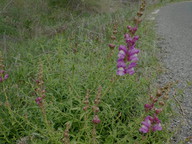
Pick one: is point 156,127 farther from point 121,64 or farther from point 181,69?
point 181,69

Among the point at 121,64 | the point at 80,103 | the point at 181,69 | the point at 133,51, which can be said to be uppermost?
the point at 133,51

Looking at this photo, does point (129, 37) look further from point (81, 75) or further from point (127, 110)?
point (81, 75)

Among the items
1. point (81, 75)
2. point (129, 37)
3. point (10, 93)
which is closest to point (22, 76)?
point (10, 93)

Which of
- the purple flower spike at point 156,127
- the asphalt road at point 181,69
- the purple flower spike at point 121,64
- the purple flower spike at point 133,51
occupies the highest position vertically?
the purple flower spike at point 133,51

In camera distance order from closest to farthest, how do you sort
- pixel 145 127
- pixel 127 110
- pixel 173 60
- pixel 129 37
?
pixel 145 127
pixel 129 37
pixel 127 110
pixel 173 60

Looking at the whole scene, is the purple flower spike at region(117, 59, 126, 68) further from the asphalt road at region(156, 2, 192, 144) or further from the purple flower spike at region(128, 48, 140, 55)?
the asphalt road at region(156, 2, 192, 144)

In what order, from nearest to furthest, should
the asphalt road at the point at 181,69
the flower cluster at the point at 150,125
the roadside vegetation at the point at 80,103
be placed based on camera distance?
the flower cluster at the point at 150,125 < the roadside vegetation at the point at 80,103 < the asphalt road at the point at 181,69

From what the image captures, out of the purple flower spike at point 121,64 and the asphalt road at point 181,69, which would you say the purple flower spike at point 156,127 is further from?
the purple flower spike at point 121,64

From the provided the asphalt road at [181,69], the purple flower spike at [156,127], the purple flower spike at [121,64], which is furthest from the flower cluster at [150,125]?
the purple flower spike at [121,64]

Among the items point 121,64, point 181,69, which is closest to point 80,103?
point 121,64

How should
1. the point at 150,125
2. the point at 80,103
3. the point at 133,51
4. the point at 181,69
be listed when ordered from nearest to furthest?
the point at 150,125, the point at 133,51, the point at 80,103, the point at 181,69

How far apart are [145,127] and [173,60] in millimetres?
2831

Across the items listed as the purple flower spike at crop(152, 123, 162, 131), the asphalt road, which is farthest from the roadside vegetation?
the asphalt road

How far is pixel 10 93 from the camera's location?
8.72 ft
